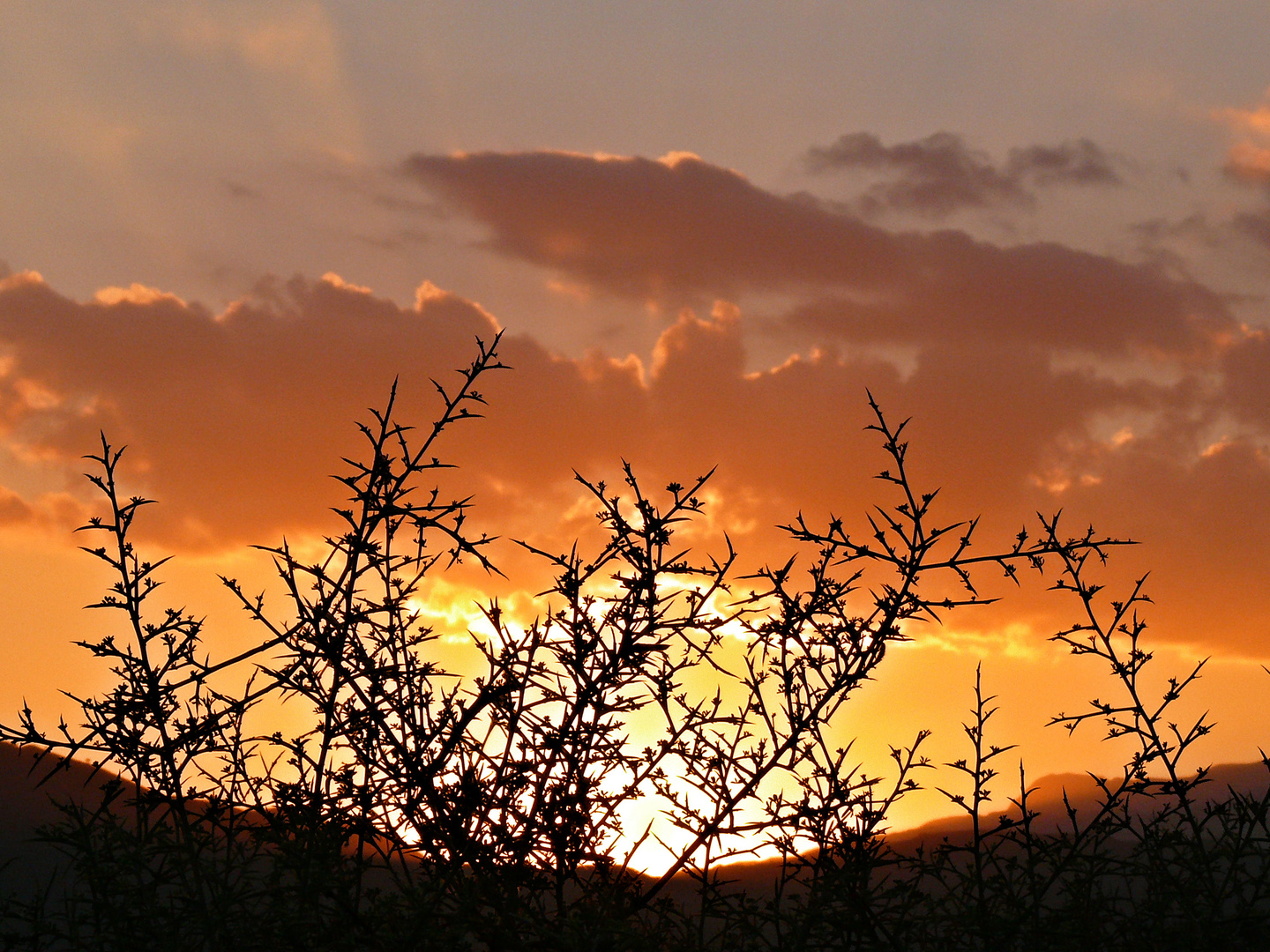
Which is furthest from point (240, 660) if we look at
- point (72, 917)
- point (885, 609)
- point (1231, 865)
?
point (1231, 865)

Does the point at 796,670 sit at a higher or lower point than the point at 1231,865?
higher

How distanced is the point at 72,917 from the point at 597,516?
11.8ft

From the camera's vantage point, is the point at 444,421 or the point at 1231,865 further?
the point at 444,421

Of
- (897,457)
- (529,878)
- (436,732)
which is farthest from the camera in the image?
(897,457)

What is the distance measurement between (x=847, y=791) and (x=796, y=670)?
0.69 meters

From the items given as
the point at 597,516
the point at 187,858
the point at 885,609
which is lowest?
the point at 187,858

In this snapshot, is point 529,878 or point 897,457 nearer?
point 529,878

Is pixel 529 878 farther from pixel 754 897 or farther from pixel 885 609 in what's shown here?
pixel 885 609

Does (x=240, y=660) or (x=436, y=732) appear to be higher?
(x=240, y=660)

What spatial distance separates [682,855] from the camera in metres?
5.49

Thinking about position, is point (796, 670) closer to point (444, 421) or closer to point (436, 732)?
point (436, 732)

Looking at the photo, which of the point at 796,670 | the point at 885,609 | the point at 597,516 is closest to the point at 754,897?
the point at 796,670

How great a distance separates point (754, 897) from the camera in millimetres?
5867

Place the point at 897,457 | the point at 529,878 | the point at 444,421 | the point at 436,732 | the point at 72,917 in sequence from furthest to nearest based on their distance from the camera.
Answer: the point at 444,421 < the point at 897,457 < the point at 72,917 < the point at 436,732 < the point at 529,878
